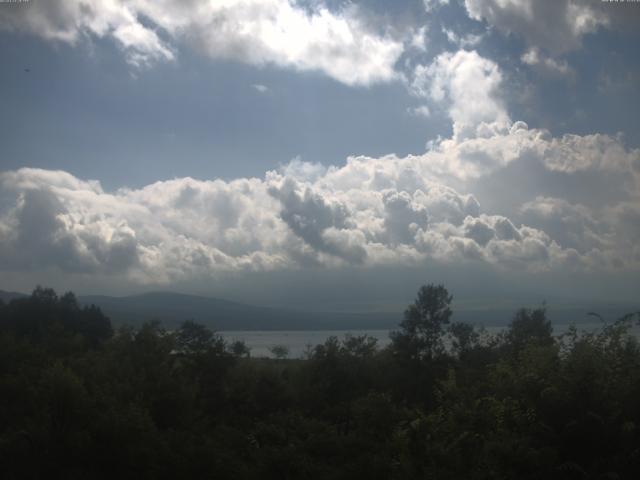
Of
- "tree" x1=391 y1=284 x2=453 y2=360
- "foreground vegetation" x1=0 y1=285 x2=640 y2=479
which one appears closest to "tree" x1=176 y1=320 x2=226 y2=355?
"foreground vegetation" x1=0 y1=285 x2=640 y2=479

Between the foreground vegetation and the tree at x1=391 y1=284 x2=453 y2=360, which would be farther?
the tree at x1=391 y1=284 x2=453 y2=360

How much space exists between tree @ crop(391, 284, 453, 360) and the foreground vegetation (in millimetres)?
9125

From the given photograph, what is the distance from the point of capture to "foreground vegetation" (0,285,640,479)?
18766 mm

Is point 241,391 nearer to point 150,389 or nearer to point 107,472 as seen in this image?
point 150,389

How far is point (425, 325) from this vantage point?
64125 millimetres

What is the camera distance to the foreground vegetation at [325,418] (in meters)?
18.8

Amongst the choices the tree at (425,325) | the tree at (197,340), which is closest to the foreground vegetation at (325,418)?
the tree at (197,340)

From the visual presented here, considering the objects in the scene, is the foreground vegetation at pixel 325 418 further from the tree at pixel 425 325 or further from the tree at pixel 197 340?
the tree at pixel 425 325

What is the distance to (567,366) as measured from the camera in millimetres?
20922

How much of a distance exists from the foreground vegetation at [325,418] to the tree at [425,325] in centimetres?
913

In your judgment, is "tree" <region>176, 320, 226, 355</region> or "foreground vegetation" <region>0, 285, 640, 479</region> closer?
"foreground vegetation" <region>0, 285, 640, 479</region>

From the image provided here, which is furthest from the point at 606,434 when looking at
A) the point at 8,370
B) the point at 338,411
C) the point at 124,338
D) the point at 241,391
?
the point at 124,338

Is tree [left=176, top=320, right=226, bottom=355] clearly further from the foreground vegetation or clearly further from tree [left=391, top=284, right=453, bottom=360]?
tree [left=391, top=284, right=453, bottom=360]

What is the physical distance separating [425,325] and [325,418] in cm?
2233
